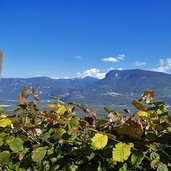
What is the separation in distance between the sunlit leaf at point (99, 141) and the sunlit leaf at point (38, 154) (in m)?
0.58

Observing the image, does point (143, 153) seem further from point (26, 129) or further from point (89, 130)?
point (26, 129)

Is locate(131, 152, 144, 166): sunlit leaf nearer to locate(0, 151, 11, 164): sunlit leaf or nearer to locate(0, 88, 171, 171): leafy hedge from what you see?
locate(0, 88, 171, 171): leafy hedge

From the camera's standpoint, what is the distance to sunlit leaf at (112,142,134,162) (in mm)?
3281

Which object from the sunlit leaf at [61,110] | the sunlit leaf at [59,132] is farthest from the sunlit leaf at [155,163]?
the sunlit leaf at [61,110]

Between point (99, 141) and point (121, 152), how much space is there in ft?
0.77

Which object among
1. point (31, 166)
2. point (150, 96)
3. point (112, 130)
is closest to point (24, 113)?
point (31, 166)

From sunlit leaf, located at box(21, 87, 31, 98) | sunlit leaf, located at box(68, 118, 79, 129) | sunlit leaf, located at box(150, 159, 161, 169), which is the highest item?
sunlit leaf, located at box(21, 87, 31, 98)

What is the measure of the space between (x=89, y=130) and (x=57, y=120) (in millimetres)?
485

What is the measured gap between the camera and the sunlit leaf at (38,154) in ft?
11.9

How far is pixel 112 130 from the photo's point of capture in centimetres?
384

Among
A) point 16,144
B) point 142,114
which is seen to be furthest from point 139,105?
point 16,144

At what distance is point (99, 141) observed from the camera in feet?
11.1

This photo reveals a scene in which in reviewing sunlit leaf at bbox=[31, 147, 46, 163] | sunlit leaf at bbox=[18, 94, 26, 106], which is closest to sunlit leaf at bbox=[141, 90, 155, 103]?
sunlit leaf at bbox=[31, 147, 46, 163]

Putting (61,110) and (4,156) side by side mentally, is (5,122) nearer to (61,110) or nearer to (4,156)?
(4,156)
